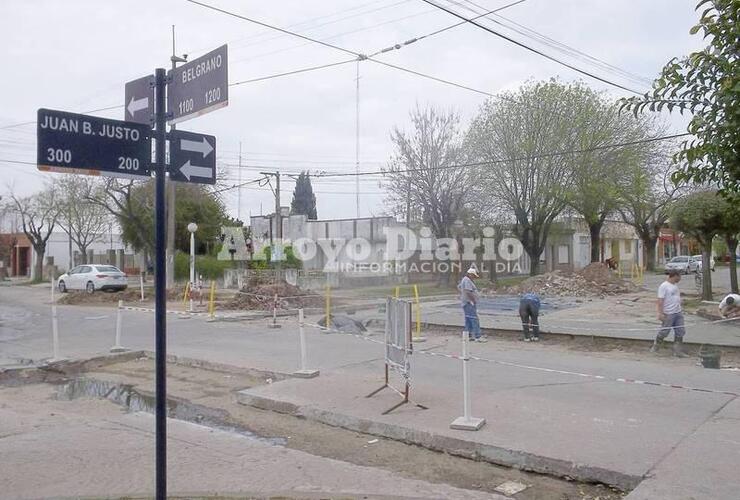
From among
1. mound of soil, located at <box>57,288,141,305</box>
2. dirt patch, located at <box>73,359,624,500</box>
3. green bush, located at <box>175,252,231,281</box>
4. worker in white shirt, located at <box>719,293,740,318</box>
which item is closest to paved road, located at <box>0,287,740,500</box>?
dirt patch, located at <box>73,359,624,500</box>

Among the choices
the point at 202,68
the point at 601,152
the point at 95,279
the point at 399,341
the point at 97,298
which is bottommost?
the point at 97,298

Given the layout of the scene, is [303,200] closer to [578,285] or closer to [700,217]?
[578,285]

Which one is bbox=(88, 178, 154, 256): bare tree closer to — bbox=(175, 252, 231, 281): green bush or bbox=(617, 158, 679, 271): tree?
bbox=(175, 252, 231, 281): green bush

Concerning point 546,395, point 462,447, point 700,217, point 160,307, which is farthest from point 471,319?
point 160,307

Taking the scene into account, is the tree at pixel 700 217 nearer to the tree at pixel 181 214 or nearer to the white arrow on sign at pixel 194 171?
the white arrow on sign at pixel 194 171

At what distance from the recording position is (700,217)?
21500 mm

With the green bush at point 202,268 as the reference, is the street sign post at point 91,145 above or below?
above

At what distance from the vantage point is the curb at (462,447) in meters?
5.91

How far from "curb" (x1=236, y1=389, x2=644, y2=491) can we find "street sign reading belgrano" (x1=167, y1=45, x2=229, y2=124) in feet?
13.9

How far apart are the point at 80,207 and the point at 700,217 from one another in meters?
40.8

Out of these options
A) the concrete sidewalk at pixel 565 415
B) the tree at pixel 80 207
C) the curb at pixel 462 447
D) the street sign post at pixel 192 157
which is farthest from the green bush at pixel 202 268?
the street sign post at pixel 192 157

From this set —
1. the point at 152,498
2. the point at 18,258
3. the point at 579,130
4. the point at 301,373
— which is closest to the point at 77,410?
A: the point at 301,373

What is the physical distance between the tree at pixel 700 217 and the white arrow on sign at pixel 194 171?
19.7 m

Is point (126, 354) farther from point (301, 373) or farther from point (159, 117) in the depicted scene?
point (159, 117)
